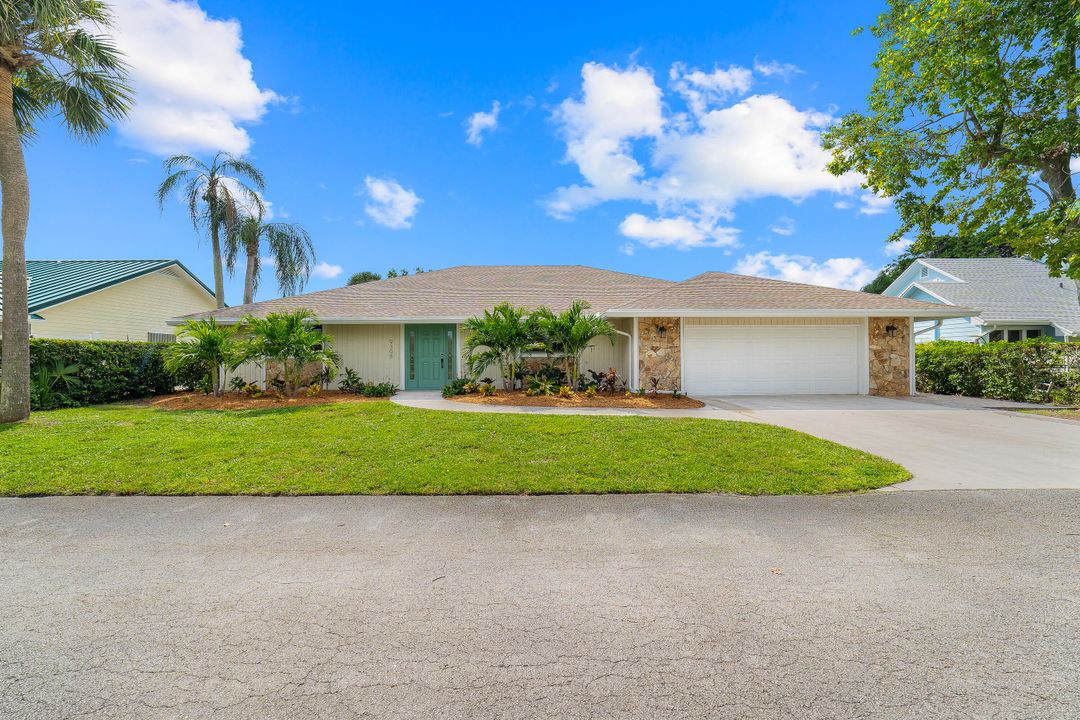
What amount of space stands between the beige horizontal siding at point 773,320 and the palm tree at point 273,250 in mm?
16758

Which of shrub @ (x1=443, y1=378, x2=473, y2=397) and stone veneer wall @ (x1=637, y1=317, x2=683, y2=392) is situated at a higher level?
stone veneer wall @ (x1=637, y1=317, x2=683, y2=392)

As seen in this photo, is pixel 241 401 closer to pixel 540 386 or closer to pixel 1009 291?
pixel 540 386

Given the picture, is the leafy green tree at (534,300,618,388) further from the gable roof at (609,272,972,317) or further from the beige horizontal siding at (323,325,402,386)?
the beige horizontal siding at (323,325,402,386)

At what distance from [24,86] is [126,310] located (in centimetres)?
1035

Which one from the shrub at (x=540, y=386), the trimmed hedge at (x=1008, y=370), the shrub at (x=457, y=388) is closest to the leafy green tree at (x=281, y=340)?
the shrub at (x=457, y=388)

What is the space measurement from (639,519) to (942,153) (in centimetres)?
1412

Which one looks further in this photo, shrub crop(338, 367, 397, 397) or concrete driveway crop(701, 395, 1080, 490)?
shrub crop(338, 367, 397, 397)

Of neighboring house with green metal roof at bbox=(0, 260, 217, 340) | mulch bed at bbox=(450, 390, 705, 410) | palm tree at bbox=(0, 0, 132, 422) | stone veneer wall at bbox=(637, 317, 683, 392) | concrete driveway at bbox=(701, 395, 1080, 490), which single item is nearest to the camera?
concrete driveway at bbox=(701, 395, 1080, 490)

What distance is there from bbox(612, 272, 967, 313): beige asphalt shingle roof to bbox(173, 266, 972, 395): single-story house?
29 mm

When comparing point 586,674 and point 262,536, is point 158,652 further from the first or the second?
point 586,674

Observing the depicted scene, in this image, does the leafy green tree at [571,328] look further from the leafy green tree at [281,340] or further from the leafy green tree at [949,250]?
the leafy green tree at [949,250]

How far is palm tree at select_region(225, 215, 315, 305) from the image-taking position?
60.0 feet

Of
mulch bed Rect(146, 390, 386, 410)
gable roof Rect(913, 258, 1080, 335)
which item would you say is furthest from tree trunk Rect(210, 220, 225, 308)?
gable roof Rect(913, 258, 1080, 335)

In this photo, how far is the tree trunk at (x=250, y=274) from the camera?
18688mm
